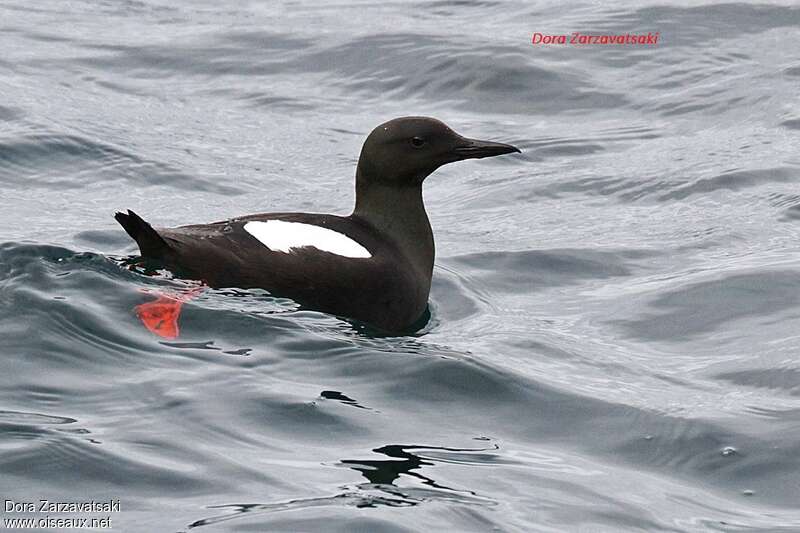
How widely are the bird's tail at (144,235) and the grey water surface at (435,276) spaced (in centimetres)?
15

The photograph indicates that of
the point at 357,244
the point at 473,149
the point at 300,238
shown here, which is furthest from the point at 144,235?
the point at 473,149

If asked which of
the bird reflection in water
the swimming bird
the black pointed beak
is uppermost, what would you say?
the black pointed beak

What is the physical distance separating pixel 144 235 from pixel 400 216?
1.35 metres

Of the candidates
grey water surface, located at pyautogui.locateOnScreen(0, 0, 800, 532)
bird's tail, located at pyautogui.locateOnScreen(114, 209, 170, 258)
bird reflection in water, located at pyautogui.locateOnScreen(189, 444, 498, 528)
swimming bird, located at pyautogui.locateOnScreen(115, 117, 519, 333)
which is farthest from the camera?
swimming bird, located at pyautogui.locateOnScreen(115, 117, 519, 333)

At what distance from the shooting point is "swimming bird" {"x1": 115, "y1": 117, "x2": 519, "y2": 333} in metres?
6.30

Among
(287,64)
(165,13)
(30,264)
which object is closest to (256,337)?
(30,264)

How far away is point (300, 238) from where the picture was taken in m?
6.50

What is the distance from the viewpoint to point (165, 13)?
44.0 feet

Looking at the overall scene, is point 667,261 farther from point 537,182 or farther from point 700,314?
point 537,182

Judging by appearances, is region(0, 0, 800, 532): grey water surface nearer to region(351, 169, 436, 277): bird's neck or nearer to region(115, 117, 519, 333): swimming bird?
region(115, 117, 519, 333): swimming bird

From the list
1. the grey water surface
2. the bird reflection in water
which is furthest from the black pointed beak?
the bird reflection in water

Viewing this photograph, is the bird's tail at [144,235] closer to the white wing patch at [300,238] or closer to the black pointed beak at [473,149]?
the white wing patch at [300,238]

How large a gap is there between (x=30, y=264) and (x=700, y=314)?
3.09 metres

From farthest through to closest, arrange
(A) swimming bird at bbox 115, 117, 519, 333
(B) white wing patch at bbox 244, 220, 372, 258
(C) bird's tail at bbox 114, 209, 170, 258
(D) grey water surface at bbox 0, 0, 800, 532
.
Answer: (B) white wing patch at bbox 244, 220, 372, 258
(A) swimming bird at bbox 115, 117, 519, 333
(C) bird's tail at bbox 114, 209, 170, 258
(D) grey water surface at bbox 0, 0, 800, 532
